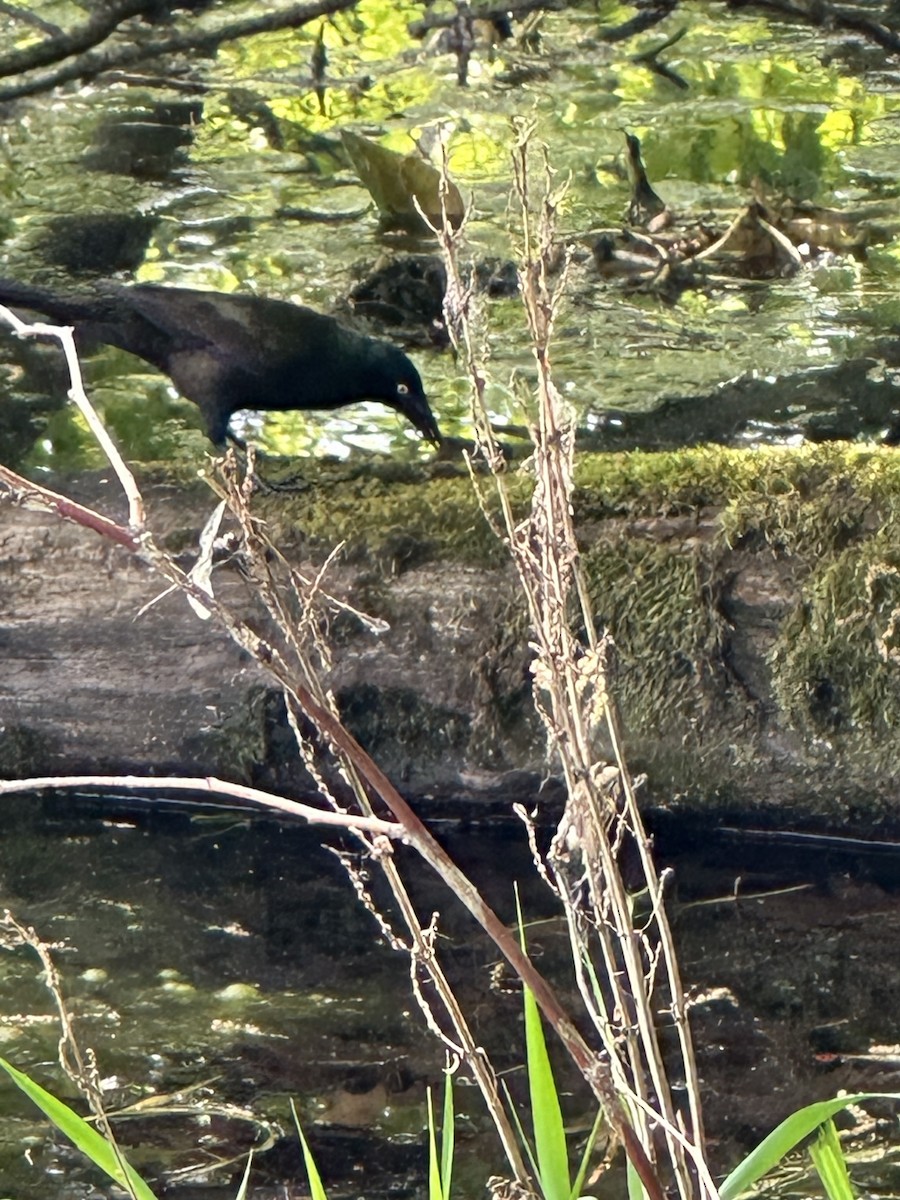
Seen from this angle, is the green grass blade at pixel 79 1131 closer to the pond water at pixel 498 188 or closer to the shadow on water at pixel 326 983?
the shadow on water at pixel 326 983

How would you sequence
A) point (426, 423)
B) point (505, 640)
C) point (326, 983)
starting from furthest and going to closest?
point (426, 423) → point (505, 640) → point (326, 983)

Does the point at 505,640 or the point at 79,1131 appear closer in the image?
the point at 79,1131

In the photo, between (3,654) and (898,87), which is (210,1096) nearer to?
(3,654)

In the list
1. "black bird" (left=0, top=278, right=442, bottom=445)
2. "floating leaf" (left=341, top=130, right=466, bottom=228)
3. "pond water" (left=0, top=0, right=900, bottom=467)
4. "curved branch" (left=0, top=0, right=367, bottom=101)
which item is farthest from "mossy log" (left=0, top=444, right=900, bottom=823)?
"curved branch" (left=0, top=0, right=367, bottom=101)

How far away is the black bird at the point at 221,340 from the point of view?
4.12 meters

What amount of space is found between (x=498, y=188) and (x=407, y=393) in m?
2.89

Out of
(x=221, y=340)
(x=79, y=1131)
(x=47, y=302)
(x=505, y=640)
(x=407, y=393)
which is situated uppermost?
(x=47, y=302)

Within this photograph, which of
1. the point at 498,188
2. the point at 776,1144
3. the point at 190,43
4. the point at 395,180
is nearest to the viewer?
the point at 776,1144

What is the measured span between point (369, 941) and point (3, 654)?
4.04 feet

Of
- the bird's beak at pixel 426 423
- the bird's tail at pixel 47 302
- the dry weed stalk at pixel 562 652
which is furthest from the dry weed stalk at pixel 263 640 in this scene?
the bird's beak at pixel 426 423

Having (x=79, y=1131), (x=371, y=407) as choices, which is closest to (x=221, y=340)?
(x=371, y=407)

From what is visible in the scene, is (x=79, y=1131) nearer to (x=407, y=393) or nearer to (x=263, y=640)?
(x=263, y=640)

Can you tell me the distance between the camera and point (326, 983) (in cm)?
312

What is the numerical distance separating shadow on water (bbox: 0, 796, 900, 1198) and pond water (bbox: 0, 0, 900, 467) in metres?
1.85
